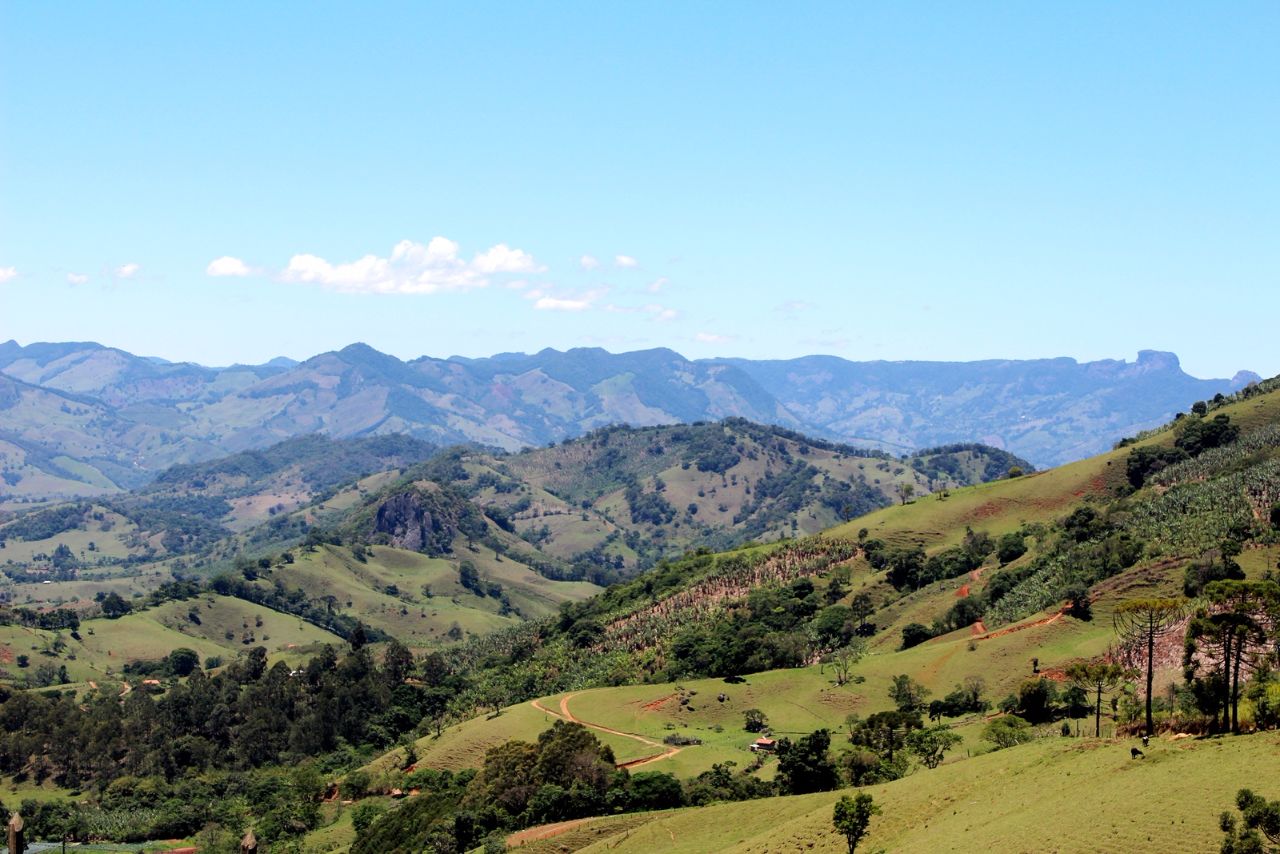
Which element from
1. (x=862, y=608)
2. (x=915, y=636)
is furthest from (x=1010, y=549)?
(x=915, y=636)

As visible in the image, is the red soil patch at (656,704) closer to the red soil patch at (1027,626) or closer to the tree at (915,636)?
the tree at (915,636)

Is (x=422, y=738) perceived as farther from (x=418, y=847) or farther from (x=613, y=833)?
(x=613, y=833)

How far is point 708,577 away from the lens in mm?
187875

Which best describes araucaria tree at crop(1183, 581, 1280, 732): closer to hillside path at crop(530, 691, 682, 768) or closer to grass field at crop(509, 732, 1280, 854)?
grass field at crop(509, 732, 1280, 854)

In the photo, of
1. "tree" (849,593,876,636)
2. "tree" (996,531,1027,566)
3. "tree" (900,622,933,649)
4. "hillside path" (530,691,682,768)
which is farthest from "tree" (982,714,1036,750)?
"tree" (996,531,1027,566)

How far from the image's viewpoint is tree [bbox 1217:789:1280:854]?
46688 millimetres

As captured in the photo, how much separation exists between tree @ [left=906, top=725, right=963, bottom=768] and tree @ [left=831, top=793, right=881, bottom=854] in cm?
2064

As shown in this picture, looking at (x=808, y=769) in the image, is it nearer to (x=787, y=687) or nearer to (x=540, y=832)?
(x=540, y=832)

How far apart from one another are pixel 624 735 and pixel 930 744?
37.7 metres

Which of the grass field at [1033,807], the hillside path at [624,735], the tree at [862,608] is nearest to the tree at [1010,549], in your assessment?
the tree at [862,608]

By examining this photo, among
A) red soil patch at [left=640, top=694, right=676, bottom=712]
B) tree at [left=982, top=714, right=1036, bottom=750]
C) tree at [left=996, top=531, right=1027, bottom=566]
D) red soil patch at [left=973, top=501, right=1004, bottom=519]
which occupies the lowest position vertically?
A: red soil patch at [left=640, top=694, right=676, bottom=712]

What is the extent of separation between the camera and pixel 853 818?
214ft

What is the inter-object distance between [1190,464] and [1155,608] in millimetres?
108779

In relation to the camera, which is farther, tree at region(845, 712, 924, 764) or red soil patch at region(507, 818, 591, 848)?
tree at region(845, 712, 924, 764)
